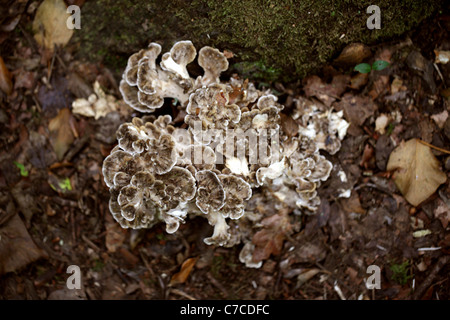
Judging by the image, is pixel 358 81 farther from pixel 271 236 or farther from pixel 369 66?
pixel 271 236

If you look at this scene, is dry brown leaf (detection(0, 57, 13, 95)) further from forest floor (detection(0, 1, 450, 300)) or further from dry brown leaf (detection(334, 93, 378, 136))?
dry brown leaf (detection(334, 93, 378, 136))

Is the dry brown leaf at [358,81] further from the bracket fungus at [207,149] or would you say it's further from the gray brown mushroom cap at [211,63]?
the gray brown mushroom cap at [211,63]

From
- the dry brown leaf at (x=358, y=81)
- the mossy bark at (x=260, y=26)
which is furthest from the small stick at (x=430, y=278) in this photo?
the mossy bark at (x=260, y=26)

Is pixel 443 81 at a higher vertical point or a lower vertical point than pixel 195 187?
higher

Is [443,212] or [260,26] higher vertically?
[260,26]

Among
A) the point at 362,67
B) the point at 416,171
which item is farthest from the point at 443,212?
the point at 362,67

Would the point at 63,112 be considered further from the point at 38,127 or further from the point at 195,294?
the point at 195,294
